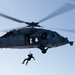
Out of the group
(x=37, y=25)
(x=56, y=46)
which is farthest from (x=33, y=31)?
(x=56, y=46)

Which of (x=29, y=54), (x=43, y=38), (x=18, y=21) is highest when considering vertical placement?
(x=18, y=21)

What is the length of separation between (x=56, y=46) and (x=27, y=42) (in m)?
4.79

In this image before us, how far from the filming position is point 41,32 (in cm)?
4284

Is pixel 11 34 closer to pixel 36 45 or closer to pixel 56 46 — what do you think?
pixel 36 45

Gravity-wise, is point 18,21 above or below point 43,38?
above

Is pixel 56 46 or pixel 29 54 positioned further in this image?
pixel 29 54

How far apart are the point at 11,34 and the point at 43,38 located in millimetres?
6266

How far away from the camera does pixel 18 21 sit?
44.4 meters

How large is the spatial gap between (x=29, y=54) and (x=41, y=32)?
4638 mm

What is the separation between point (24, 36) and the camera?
43781mm

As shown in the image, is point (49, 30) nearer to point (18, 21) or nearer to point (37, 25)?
point (37, 25)

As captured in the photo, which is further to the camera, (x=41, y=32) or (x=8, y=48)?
(x=8, y=48)

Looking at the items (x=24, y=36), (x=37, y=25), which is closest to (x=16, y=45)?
(x=24, y=36)

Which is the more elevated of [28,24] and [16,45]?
[28,24]
